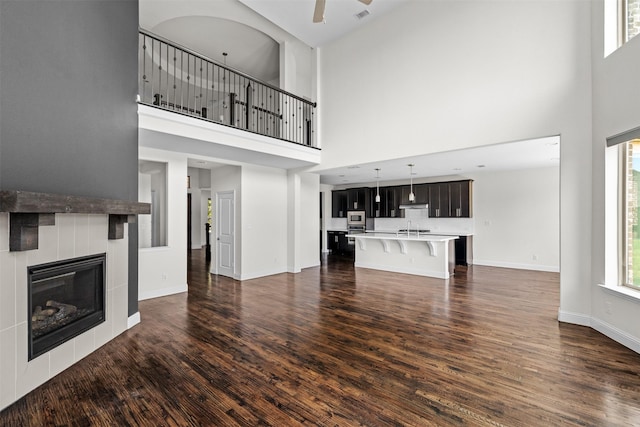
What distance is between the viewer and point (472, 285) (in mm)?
5824

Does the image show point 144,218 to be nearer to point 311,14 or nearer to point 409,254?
point 311,14

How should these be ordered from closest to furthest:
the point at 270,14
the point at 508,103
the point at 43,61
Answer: the point at 43,61, the point at 508,103, the point at 270,14

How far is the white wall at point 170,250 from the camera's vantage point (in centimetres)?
507

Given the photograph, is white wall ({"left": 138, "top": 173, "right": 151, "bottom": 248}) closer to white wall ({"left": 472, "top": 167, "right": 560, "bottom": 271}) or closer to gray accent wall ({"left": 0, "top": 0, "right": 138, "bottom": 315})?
gray accent wall ({"left": 0, "top": 0, "right": 138, "bottom": 315})

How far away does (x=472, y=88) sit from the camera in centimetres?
450

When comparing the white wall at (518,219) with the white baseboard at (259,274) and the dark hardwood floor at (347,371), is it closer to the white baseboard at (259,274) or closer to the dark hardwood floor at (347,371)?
the dark hardwood floor at (347,371)

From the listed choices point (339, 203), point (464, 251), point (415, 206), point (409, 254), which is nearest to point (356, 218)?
point (339, 203)

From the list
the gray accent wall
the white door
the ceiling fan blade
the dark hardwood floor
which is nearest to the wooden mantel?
the gray accent wall

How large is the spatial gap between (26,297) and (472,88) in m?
5.58

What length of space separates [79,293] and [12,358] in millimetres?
821

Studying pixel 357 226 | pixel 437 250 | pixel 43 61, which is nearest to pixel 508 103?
pixel 437 250

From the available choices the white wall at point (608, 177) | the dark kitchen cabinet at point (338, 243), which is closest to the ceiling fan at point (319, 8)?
the white wall at point (608, 177)

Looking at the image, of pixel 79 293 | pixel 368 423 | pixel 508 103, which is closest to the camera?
pixel 368 423

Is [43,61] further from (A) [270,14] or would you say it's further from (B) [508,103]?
(B) [508,103]
